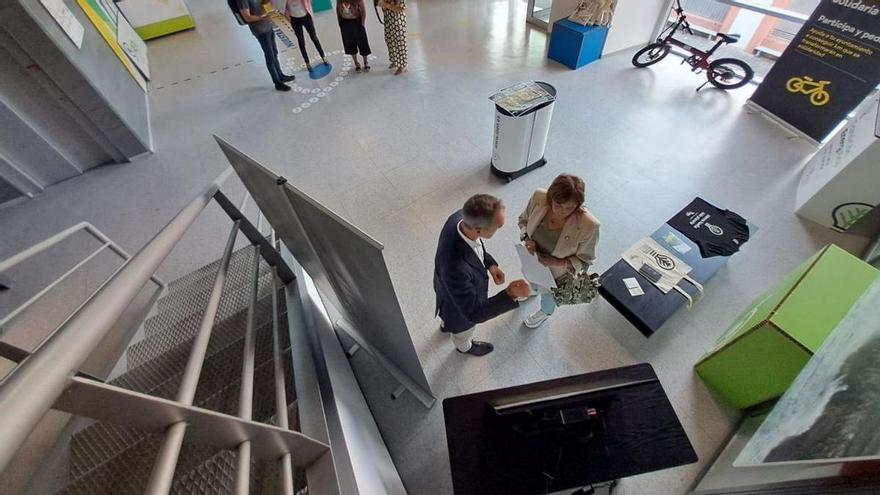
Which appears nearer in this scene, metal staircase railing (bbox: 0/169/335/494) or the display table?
metal staircase railing (bbox: 0/169/335/494)

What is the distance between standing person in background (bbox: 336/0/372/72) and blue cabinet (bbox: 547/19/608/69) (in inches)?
120

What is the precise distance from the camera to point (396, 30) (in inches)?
205

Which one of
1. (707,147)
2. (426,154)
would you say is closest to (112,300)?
(426,154)

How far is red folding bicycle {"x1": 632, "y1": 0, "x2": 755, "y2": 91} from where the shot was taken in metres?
4.63

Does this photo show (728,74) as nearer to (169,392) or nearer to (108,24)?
(169,392)

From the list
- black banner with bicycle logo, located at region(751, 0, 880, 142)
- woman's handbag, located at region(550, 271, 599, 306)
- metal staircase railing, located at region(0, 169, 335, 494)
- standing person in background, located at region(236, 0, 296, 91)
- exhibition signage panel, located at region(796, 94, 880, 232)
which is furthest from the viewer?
standing person in background, located at region(236, 0, 296, 91)

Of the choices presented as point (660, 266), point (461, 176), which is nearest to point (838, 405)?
point (660, 266)

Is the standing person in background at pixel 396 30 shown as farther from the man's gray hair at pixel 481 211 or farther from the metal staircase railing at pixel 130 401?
the metal staircase railing at pixel 130 401

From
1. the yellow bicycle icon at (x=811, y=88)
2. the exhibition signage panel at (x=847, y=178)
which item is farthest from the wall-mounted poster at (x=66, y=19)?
the yellow bicycle icon at (x=811, y=88)

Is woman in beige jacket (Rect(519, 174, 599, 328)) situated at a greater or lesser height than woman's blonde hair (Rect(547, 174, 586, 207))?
lesser

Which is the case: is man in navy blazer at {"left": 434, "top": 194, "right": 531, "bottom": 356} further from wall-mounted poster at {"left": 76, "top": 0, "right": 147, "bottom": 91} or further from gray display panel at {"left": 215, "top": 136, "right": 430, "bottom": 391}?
wall-mounted poster at {"left": 76, "top": 0, "right": 147, "bottom": 91}

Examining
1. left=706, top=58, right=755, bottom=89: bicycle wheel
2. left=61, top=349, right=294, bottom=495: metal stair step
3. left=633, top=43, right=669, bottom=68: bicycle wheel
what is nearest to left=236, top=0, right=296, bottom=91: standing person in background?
left=61, top=349, right=294, bottom=495: metal stair step

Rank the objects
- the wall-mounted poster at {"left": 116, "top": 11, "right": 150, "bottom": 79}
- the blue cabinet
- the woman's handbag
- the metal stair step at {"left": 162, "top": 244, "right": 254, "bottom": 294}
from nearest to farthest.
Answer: the woman's handbag < the metal stair step at {"left": 162, "top": 244, "right": 254, "bottom": 294} < the blue cabinet < the wall-mounted poster at {"left": 116, "top": 11, "right": 150, "bottom": 79}

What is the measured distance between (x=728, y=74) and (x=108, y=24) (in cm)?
928
